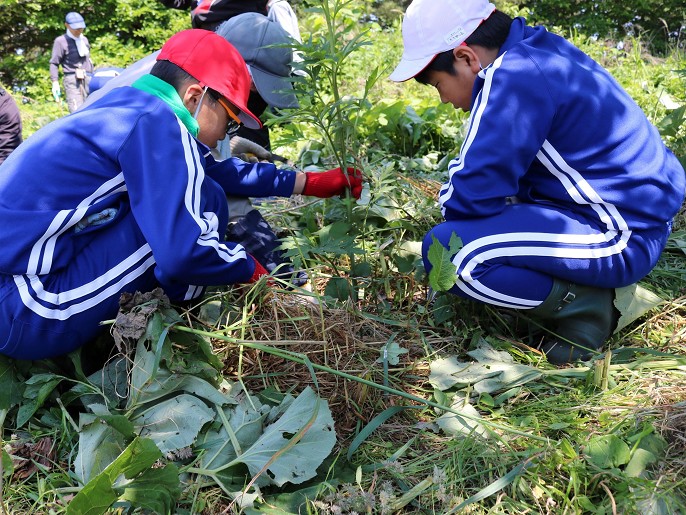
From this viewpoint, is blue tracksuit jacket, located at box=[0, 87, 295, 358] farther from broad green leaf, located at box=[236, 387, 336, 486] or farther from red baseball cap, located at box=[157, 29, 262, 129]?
broad green leaf, located at box=[236, 387, 336, 486]

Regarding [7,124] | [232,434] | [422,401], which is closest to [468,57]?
[422,401]

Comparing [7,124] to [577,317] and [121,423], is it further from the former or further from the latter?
[577,317]

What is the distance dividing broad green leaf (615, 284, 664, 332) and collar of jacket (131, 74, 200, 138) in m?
1.57

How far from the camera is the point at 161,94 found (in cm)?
208

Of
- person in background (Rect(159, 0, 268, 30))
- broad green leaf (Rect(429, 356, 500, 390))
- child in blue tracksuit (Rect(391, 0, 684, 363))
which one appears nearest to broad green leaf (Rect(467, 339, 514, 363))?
broad green leaf (Rect(429, 356, 500, 390))

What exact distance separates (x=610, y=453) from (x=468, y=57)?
1.35m

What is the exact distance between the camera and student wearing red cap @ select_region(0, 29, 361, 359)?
6.01 feet

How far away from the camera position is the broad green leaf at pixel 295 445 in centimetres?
164

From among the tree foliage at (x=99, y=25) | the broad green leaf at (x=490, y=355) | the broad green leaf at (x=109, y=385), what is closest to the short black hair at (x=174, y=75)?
the broad green leaf at (x=109, y=385)

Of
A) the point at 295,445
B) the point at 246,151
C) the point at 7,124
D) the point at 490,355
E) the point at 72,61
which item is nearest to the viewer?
the point at 295,445

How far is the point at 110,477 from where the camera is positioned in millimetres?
1498

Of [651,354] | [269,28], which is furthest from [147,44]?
[651,354]

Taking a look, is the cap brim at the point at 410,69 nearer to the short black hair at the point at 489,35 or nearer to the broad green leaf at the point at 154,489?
the short black hair at the point at 489,35

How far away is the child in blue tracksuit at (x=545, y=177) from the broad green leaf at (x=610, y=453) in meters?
0.57
